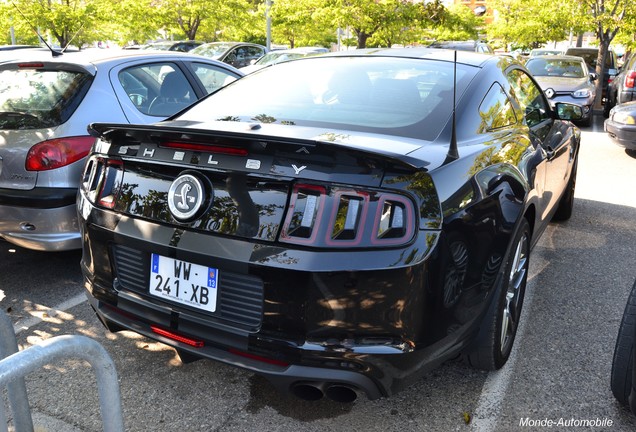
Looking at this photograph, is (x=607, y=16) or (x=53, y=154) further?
(x=607, y=16)

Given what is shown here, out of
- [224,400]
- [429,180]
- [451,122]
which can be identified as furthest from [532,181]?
[224,400]

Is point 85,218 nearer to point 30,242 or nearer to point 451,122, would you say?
point 30,242

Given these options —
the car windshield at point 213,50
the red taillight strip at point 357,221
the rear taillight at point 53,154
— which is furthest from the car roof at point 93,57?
the car windshield at point 213,50

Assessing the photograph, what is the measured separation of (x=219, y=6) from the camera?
85.5 ft

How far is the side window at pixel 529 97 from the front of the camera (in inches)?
151

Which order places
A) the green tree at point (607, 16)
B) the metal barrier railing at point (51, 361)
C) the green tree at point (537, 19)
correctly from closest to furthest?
the metal barrier railing at point (51, 361)
the green tree at point (607, 16)
the green tree at point (537, 19)

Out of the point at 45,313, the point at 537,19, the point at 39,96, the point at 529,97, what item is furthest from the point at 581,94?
the point at 45,313

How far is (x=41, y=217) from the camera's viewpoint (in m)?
3.85

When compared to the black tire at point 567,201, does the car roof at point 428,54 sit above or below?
above

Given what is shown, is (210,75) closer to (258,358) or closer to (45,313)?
(45,313)

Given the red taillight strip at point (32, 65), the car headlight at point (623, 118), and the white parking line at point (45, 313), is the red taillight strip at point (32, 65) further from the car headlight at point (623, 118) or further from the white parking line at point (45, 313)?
the car headlight at point (623, 118)

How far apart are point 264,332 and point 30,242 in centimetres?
241

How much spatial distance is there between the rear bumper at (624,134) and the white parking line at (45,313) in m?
8.04

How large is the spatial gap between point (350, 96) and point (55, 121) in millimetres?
2080
